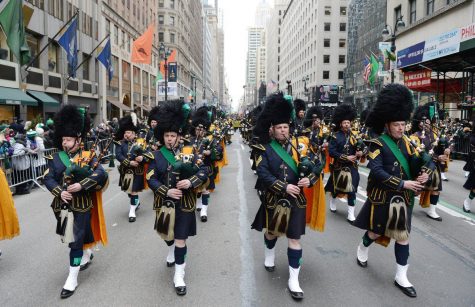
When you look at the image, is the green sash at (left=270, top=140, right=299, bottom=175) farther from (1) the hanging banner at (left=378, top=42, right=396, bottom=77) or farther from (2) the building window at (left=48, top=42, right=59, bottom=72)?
(2) the building window at (left=48, top=42, right=59, bottom=72)

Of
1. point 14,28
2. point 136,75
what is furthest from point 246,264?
point 136,75

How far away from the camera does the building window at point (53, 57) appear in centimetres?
2513

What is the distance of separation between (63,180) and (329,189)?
5247mm

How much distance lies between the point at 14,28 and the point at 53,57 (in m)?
13.7

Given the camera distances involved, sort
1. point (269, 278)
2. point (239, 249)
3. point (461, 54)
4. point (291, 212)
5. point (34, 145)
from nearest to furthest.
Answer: point (291, 212) < point (269, 278) < point (239, 249) < point (34, 145) < point (461, 54)

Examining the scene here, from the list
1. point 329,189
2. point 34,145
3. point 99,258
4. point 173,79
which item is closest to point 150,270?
point 99,258

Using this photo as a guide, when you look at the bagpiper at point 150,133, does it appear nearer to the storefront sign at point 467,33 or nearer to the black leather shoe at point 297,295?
the black leather shoe at point 297,295

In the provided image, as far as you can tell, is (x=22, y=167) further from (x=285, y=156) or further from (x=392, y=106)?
(x=392, y=106)

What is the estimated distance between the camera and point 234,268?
5.09 m

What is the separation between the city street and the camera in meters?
4.23

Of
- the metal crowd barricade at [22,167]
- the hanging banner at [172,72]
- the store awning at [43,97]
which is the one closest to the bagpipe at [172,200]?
the metal crowd barricade at [22,167]

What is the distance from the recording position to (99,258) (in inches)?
216

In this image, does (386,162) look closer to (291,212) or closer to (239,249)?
(291,212)

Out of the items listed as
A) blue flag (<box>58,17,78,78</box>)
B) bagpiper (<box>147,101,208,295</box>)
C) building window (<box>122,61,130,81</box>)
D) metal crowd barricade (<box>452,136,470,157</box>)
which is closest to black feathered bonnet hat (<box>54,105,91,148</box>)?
bagpiper (<box>147,101,208,295</box>)
